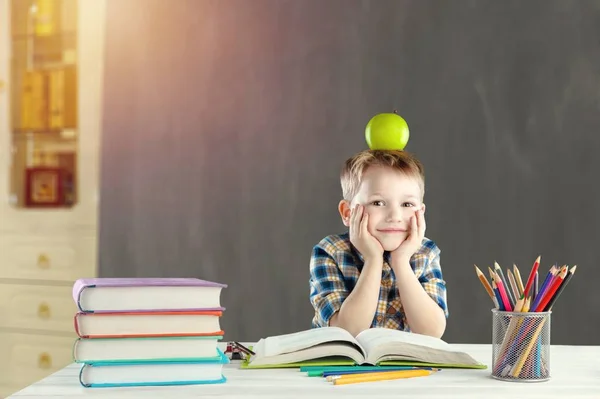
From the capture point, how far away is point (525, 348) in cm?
102

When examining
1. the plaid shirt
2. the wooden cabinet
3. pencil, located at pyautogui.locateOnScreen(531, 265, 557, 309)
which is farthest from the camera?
the wooden cabinet

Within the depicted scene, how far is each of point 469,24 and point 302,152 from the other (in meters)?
0.77

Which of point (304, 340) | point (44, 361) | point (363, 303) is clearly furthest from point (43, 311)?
point (304, 340)

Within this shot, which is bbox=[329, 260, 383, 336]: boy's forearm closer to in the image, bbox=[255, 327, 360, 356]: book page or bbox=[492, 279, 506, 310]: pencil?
bbox=[255, 327, 360, 356]: book page

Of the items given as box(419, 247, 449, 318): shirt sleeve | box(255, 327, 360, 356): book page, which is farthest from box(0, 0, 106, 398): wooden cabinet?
box(255, 327, 360, 356): book page

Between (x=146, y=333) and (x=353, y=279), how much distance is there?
2.47 feet

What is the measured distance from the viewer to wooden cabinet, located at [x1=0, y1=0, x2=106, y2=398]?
3168mm

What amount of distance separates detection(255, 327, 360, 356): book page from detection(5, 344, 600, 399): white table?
34 millimetres

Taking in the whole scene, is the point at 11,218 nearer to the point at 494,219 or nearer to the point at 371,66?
the point at 371,66

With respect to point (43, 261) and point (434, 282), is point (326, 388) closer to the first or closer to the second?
point (434, 282)

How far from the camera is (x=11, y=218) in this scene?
10.8 ft

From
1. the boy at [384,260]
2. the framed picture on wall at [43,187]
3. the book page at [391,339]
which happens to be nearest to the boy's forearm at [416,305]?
the boy at [384,260]

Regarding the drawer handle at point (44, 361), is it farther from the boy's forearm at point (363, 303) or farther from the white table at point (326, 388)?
the white table at point (326, 388)

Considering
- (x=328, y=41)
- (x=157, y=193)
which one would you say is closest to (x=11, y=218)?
(x=157, y=193)
